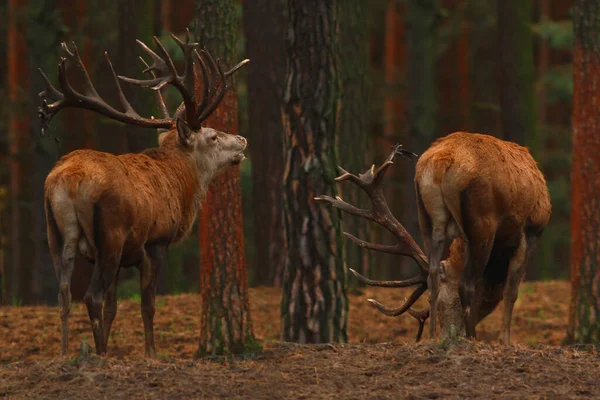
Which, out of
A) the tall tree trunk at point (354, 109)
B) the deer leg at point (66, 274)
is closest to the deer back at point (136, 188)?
the deer leg at point (66, 274)

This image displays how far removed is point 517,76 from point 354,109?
15.3 feet

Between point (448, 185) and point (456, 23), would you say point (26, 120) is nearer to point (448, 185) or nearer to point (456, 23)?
point (456, 23)

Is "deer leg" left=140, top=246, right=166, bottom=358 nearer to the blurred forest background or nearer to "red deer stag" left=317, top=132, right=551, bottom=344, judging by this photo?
the blurred forest background

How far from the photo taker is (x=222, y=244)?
12.8 metres

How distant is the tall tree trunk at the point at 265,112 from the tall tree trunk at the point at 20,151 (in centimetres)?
839

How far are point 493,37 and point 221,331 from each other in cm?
2215

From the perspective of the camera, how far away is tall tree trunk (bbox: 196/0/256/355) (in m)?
12.8

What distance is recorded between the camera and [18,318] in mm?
14352

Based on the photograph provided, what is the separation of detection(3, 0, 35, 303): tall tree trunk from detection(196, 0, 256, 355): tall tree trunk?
1276 centimetres

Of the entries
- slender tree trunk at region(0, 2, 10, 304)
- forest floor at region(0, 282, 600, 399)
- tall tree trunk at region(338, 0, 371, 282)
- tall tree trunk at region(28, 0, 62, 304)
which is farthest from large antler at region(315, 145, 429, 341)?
slender tree trunk at region(0, 2, 10, 304)

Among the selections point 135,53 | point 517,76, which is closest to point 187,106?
point 135,53

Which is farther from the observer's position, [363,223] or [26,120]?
[26,120]

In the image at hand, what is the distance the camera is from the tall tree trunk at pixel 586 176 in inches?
535

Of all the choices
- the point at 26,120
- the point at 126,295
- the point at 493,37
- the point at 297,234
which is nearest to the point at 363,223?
the point at 126,295
